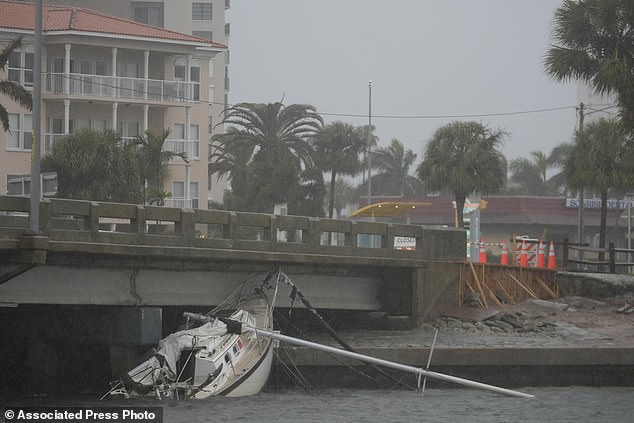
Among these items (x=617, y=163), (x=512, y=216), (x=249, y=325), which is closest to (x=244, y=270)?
(x=249, y=325)

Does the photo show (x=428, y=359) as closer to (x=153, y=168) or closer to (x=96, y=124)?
(x=153, y=168)

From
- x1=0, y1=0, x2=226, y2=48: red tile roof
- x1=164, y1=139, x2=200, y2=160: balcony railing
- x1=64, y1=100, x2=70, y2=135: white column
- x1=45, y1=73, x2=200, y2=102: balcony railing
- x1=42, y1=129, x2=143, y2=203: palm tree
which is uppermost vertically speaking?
x1=0, y1=0, x2=226, y2=48: red tile roof

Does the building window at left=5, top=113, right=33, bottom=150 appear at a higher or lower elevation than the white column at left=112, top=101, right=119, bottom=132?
lower

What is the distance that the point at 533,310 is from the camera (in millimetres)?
35438

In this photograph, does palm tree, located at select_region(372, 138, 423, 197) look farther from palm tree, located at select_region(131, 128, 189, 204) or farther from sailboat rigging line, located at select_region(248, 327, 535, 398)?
sailboat rigging line, located at select_region(248, 327, 535, 398)

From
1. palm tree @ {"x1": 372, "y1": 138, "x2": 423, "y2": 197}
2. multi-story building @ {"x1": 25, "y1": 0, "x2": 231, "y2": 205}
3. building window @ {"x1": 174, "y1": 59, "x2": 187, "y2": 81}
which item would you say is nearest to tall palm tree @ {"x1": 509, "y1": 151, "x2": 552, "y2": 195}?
palm tree @ {"x1": 372, "y1": 138, "x2": 423, "y2": 197}

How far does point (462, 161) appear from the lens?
2239 inches

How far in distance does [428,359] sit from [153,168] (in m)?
32.6

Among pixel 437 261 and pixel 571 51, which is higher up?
pixel 571 51

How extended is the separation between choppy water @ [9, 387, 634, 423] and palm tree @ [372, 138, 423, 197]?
9834cm

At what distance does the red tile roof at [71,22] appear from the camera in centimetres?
Result: 6222

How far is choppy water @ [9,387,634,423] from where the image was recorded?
2372cm

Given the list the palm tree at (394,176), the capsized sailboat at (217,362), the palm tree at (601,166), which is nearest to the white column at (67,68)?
the palm tree at (601,166)

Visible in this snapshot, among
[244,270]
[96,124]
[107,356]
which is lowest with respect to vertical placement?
[107,356]
